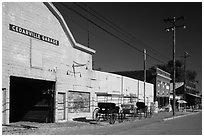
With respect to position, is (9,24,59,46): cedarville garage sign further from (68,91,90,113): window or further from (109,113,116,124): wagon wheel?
(109,113,116,124): wagon wheel

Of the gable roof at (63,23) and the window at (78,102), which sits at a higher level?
the gable roof at (63,23)

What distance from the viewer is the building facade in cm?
1697

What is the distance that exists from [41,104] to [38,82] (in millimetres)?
1456

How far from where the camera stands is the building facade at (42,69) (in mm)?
16969

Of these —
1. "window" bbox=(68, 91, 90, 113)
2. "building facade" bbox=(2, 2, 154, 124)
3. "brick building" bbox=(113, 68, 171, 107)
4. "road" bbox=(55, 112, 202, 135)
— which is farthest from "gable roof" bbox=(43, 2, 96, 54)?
"brick building" bbox=(113, 68, 171, 107)

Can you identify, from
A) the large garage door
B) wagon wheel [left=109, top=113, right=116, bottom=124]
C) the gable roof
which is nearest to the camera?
the gable roof

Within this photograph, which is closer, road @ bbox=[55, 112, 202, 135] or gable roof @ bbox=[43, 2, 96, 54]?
road @ bbox=[55, 112, 202, 135]

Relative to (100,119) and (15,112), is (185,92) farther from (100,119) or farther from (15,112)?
(15,112)

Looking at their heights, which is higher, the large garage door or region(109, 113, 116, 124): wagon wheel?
the large garage door

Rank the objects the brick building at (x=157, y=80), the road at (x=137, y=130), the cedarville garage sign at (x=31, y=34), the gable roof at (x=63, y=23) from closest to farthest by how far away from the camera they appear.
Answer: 1. the road at (x=137, y=130)
2. the cedarville garage sign at (x=31, y=34)
3. the gable roof at (x=63, y=23)
4. the brick building at (x=157, y=80)

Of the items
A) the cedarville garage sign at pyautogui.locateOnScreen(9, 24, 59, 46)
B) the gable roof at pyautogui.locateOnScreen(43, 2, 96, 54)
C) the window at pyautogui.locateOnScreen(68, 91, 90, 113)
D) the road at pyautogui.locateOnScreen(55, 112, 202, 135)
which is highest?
the gable roof at pyautogui.locateOnScreen(43, 2, 96, 54)

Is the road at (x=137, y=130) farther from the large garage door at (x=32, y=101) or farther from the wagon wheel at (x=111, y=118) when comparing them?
the large garage door at (x=32, y=101)

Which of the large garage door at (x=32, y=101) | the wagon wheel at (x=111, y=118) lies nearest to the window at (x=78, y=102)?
the large garage door at (x=32, y=101)

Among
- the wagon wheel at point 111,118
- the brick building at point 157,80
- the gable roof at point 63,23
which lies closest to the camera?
the gable roof at point 63,23
